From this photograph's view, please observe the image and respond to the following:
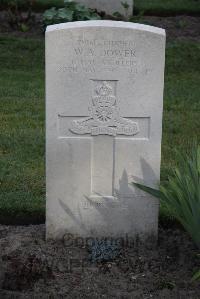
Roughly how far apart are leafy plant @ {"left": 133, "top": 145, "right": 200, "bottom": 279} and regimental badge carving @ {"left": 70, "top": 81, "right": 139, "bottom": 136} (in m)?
0.43

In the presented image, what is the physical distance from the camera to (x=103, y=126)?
484cm

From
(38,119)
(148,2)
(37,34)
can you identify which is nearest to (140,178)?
(38,119)

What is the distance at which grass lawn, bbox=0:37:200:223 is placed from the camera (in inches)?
227

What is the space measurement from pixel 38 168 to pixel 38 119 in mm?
1473

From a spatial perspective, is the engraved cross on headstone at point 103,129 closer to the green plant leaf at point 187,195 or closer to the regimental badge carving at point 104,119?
the regimental badge carving at point 104,119

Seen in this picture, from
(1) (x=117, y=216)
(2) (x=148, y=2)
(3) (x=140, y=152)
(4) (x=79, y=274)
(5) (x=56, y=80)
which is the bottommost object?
(4) (x=79, y=274)

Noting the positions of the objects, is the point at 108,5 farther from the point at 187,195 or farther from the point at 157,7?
the point at 187,195

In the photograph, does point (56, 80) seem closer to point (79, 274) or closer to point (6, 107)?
point (79, 274)

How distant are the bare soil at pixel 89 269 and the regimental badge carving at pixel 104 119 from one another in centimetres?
79

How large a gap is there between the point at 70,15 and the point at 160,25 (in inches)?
71.3

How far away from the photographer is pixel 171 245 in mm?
5031

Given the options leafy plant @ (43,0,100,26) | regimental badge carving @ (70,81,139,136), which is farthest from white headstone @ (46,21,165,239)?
leafy plant @ (43,0,100,26)

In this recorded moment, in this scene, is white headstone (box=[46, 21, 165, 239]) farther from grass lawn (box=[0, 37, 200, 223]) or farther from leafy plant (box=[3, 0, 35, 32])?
leafy plant (box=[3, 0, 35, 32])

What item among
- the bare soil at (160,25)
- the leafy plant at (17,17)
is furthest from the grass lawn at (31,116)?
the leafy plant at (17,17)
